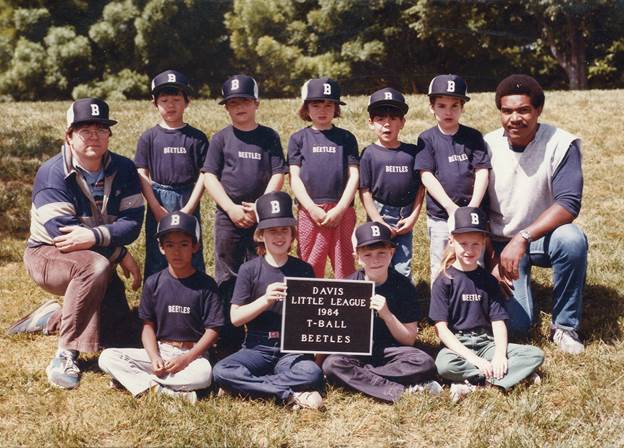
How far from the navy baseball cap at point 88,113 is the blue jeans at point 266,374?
223cm

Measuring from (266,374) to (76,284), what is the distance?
5.43 feet

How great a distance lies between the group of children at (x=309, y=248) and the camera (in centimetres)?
492

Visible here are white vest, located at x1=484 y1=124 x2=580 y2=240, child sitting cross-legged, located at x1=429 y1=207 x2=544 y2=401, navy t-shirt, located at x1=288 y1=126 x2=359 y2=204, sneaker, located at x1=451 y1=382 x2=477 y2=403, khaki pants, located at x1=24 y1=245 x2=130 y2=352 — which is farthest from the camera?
navy t-shirt, located at x1=288 y1=126 x2=359 y2=204

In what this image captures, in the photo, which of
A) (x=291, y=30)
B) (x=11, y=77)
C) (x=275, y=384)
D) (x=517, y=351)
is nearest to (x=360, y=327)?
(x=275, y=384)

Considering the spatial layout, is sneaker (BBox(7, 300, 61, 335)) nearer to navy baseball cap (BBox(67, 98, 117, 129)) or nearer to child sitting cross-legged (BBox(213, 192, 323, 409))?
navy baseball cap (BBox(67, 98, 117, 129))

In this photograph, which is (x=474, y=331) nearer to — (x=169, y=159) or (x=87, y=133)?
(x=169, y=159)

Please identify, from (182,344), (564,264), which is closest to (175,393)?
(182,344)

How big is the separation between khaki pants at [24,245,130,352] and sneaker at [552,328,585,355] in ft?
12.6

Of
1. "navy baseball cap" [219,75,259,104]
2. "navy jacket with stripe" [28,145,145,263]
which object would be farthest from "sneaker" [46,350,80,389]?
"navy baseball cap" [219,75,259,104]

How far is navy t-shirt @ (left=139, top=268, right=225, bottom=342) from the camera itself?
202 inches

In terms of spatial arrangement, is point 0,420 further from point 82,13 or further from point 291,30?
point 82,13

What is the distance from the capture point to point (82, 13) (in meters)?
32.1

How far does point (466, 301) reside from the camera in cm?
518

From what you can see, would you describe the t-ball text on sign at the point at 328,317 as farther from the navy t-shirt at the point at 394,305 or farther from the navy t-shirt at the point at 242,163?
the navy t-shirt at the point at 242,163
